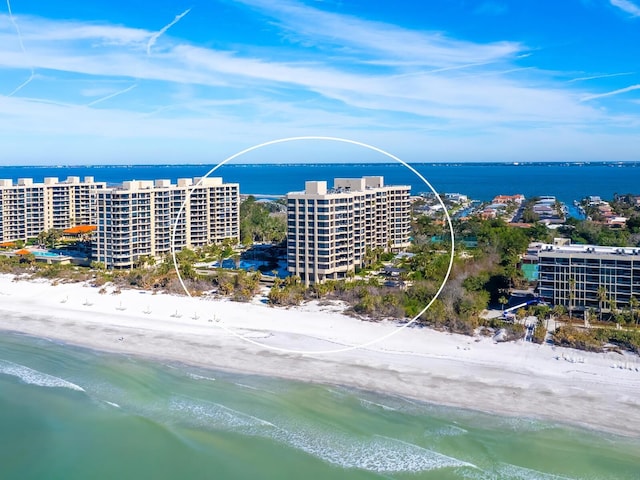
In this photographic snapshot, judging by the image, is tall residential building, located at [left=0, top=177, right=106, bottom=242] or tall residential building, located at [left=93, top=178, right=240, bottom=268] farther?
tall residential building, located at [left=0, top=177, right=106, bottom=242]

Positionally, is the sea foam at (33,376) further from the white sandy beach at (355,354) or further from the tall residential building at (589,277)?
the tall residential building at (589,277)

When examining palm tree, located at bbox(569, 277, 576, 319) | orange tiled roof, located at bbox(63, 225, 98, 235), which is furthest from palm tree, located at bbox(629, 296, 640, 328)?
orange tiled roof, located at bbox(63, 225, 98, 235)

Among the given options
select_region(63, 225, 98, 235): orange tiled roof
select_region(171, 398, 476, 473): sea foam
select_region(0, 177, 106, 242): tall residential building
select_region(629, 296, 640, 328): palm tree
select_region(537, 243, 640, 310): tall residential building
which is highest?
select_region(0, 177, 106, 242): tall residential building

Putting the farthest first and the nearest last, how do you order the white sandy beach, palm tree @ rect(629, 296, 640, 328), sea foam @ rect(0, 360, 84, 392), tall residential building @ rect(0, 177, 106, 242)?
tall residential building @ rect(0, 177, 106, 242), palm tree @ rect(629, 296, 640, 328), sea foam @ rect(0, 360, 84, 392), the white sandy beach

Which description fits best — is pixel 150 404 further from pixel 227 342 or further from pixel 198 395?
pixel 227 342

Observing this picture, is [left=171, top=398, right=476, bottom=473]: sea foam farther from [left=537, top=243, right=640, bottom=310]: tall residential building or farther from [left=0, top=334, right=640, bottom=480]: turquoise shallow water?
[left=537, top=243, right=640, bottom=310]: tall residential building

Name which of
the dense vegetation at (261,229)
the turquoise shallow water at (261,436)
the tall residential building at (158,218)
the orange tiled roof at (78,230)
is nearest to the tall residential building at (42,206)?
the orange tiled roof at (78,230)

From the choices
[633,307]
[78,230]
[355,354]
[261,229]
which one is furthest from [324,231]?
[78,230]
